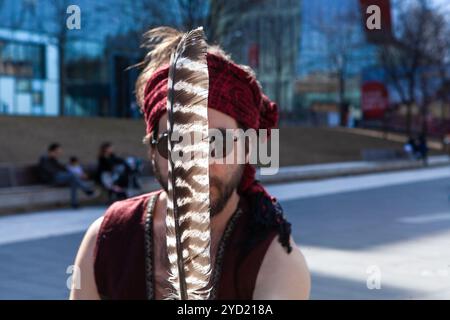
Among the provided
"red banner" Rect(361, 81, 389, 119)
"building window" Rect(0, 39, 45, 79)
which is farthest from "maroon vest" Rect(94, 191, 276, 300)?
"red banner" Rect(361, 81, 389, 119)

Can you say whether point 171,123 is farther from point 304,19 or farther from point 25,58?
point 304,19

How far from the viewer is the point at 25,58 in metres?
35.9

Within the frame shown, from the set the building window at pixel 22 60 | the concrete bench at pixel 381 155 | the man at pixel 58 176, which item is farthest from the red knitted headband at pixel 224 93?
the building window at pixel 22 60

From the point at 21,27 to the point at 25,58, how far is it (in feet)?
14.3

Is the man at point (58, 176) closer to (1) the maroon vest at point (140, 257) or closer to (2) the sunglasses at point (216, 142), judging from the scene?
(1) the maroon vest at point (140, 257)

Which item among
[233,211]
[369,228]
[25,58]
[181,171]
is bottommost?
[369,228]

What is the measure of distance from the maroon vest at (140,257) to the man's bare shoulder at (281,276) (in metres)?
0.02

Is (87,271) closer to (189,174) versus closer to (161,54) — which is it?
(161,54)

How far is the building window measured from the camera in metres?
35.1

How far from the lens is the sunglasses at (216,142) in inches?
30.0

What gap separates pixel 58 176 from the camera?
42.4 feet
